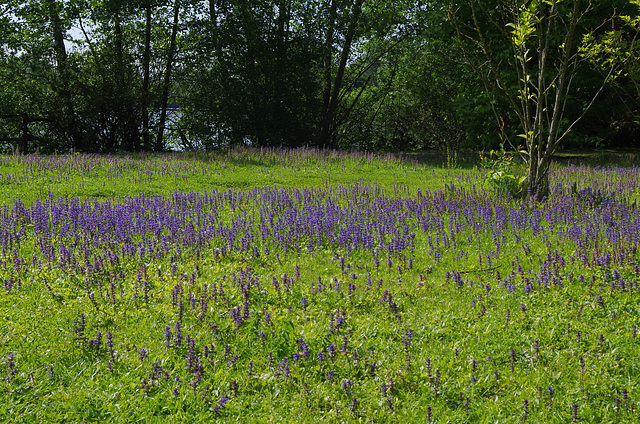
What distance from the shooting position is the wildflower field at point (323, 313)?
12.3 ft

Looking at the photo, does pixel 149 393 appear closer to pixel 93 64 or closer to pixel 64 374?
pixel 64 374

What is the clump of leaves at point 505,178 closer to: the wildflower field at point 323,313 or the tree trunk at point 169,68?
the wildflower field at point 323,313

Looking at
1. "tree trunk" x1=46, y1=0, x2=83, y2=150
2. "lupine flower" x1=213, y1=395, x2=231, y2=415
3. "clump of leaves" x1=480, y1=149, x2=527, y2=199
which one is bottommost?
"lupine flower" x1=213, y1=395, x2=231, y2=415

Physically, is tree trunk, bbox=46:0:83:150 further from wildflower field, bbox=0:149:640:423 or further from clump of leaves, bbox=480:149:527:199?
clump of leaves, bbox=480:149:527:199

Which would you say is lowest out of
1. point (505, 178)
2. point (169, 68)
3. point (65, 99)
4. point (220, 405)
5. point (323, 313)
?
point (220, 405)

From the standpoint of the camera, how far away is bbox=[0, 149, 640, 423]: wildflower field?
12.3 feet

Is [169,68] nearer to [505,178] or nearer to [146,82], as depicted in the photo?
[146,82]

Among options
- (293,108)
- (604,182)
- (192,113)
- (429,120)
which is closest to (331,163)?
(293,108)

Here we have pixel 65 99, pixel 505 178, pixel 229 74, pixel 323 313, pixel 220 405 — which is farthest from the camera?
pixel 229 74

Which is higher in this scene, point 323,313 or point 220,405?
point 323,313

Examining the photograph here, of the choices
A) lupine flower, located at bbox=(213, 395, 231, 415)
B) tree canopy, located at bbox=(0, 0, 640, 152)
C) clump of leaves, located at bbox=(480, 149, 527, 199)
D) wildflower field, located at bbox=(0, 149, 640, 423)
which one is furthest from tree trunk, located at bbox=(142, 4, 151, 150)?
lupine flower, located at bbox=(213, 395, 231, 415)

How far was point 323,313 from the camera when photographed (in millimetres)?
5129

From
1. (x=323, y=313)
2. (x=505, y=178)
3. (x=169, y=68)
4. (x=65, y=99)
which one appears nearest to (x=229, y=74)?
A: (x=169, y=68)

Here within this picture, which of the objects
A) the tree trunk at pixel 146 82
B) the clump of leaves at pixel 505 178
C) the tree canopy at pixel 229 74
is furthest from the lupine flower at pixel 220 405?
the tree trunk at pixel 146 82
